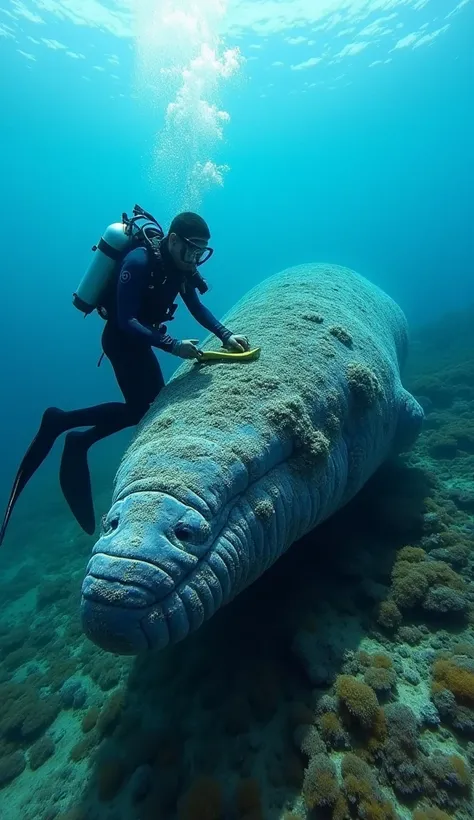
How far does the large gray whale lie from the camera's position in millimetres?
2648

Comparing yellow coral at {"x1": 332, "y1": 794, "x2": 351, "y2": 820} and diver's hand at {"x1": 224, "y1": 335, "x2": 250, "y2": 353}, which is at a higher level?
diver's hand at {"x1": 224, "y1": 335, "x2": 250, "y2": 353}

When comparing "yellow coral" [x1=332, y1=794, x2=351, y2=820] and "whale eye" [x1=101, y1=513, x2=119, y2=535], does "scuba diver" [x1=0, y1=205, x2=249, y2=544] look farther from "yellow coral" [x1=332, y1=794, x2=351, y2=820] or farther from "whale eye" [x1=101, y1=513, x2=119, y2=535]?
"yellow coral" [x1=332, y1=794, x2=351, y2=820]

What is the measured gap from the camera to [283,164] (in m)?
110

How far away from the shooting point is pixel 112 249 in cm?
535

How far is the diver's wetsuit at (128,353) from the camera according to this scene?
187 inches

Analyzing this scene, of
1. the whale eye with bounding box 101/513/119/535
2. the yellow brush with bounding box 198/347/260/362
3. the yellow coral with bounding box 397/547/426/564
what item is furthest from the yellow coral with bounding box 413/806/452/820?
the yellow brush with bounding box 198/347/260/362

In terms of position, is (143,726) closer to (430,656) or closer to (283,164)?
(430,656)

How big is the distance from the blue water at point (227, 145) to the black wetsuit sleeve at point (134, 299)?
152 centimetres

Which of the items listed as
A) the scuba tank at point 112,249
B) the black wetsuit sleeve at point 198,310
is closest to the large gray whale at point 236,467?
the black wetsuit sleeve at point 198,310

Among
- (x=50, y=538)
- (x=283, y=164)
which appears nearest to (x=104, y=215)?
(x=283, y=164)

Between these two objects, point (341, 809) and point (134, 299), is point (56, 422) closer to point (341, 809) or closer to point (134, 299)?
point (134, 299)

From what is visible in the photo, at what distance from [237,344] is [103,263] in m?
2.29

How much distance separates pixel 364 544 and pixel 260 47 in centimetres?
5417

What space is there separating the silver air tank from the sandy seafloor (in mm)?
4448
